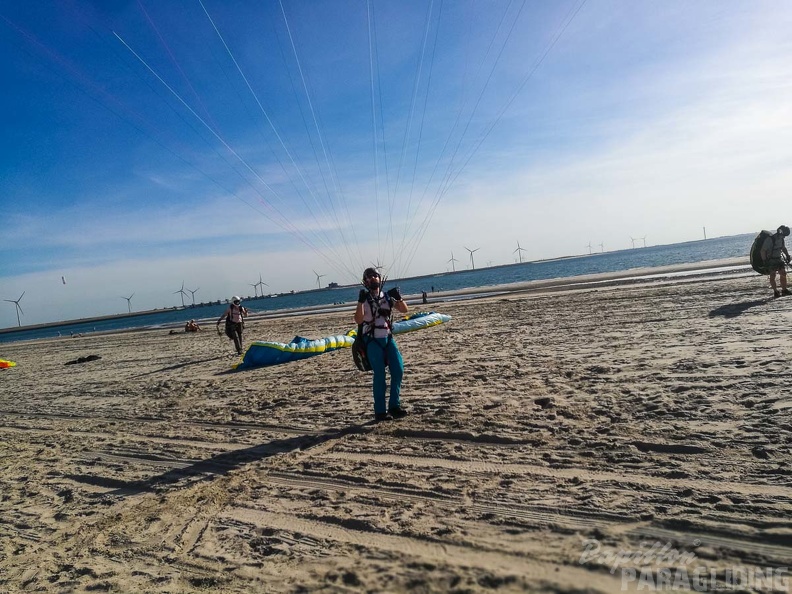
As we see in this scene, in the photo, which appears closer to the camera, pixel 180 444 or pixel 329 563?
pixel 329 563

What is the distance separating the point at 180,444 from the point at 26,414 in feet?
18.6

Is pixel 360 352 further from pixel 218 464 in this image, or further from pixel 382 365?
pixel 218 464

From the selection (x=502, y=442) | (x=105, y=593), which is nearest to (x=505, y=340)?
(x=502, y=442)

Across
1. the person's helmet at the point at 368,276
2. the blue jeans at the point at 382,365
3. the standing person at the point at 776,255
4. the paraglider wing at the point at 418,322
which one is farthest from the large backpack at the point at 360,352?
the standing person at the point at 776,255

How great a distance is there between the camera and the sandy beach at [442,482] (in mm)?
2711

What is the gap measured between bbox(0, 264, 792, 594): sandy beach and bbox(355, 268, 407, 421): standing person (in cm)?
33

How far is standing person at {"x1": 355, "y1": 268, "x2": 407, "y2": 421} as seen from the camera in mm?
5656

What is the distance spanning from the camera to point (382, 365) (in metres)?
5.65

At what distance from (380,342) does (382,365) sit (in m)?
0.29

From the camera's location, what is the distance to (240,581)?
9.26 feet

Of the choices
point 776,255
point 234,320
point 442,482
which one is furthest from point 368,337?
point 776,255

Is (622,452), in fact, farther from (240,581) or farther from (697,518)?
(240,581)

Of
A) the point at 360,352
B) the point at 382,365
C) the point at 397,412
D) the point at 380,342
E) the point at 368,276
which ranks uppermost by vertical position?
the point at 368,276

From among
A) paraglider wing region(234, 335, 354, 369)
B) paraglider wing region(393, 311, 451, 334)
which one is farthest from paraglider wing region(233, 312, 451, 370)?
paraglider wing region(393, 311, 451, 334)
